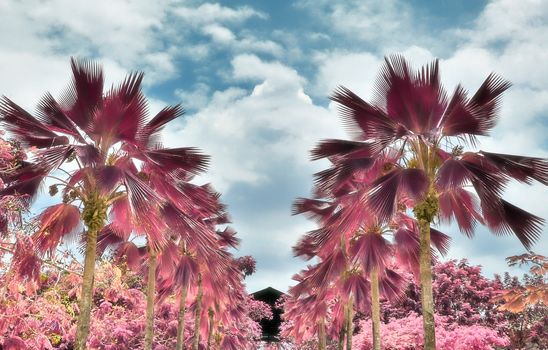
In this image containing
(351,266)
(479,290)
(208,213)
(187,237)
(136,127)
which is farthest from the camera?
(479,290)

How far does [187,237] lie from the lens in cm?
999

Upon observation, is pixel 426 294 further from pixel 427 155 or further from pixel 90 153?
pixel 90 153

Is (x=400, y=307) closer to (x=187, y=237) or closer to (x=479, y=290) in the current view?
(x=479, y=290)

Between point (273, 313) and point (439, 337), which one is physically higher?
point (273, 313)

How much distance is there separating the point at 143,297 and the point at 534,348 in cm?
1879

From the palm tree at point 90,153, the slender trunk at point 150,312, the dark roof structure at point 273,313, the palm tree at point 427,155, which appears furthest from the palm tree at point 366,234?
the dark roof structure at point 273,313

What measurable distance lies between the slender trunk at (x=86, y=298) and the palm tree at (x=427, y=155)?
4.94 m

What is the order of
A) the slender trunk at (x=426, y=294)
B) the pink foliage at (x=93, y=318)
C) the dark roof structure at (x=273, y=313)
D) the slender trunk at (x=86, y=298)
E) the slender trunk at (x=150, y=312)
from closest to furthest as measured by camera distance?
1. the slender trunk at (x=86, y=298)
2. the slender trunk at (x=426, y=294)
3. the pink foliage at (x=93, y=318)
4. the slender trunk at (x=150, y=312)
5. the dark roof structure at (x=273, y=313)

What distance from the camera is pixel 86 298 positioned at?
10203 mm

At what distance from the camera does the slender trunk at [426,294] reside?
10.0 metres

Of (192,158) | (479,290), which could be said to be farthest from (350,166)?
(479,290)

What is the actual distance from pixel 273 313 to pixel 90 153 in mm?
53350

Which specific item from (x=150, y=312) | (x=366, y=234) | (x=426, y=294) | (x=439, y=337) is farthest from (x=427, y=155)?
(x=439, y=337)

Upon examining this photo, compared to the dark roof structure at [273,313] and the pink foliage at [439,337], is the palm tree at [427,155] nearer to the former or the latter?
the pink foliage at [439,337]
